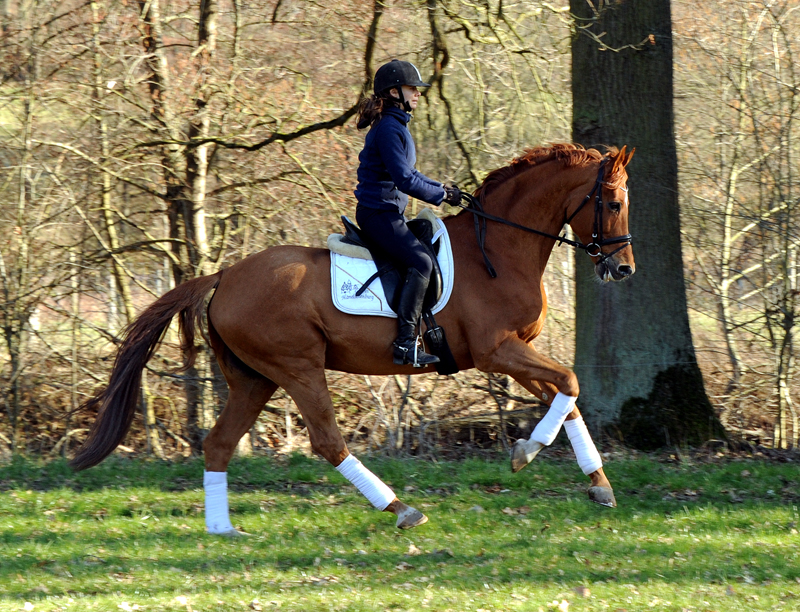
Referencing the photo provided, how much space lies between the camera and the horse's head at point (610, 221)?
5758 mm

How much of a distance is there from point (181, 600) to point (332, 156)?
6214mm

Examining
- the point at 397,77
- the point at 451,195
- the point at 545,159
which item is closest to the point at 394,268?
the point at 451,195

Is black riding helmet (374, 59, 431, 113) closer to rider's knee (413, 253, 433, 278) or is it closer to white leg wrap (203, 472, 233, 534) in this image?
rider's knee (413, 253, 433, 278)

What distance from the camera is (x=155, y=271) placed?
9.95m

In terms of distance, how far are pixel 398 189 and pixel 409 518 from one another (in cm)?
230

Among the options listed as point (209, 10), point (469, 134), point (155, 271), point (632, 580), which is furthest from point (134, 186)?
point (632, 580)

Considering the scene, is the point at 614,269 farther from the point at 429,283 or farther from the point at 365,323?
the point at 365,323

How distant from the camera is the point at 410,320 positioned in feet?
18.5

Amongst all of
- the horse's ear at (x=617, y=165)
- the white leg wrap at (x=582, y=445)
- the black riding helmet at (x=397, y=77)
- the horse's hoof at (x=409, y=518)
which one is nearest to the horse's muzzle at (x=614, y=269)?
the horse's ear at (x=617, y=165)

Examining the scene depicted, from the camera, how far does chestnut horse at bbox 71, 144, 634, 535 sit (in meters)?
5.73

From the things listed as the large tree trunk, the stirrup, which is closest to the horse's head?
the stirrup

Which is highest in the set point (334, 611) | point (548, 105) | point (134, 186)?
point (548, 105)

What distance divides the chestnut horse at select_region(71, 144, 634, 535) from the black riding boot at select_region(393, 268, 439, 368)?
13 centimetres

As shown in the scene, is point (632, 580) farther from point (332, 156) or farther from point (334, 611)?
point (332, 156)
